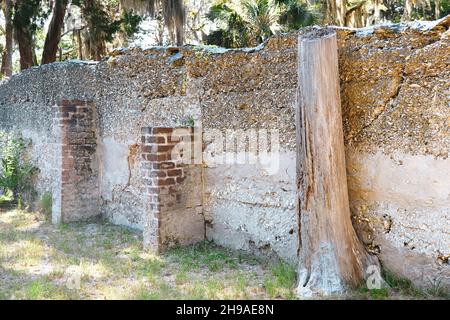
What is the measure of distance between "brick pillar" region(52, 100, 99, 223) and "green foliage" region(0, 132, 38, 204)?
1533 mm

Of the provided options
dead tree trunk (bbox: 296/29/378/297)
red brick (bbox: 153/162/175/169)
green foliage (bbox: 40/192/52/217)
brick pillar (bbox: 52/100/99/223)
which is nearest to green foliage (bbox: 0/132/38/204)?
green foliage (bbox: 40/192/52/217)

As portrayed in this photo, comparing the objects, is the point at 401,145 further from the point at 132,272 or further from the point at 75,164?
the point at 75,164

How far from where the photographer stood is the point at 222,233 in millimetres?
5137

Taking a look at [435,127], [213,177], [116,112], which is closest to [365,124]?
[435,127]

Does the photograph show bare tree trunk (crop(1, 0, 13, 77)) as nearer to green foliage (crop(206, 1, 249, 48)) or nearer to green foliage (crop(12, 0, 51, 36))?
green foliage (crop(12, 0, 51, 36))

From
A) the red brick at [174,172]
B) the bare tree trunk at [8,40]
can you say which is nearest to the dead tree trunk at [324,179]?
the red brick at [174,172]

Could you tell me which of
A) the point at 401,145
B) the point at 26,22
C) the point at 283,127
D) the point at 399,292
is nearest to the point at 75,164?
the point at 283,127

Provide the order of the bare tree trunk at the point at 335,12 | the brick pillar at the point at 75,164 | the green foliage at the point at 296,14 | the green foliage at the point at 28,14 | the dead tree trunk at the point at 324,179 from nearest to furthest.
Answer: the dead tree trunk at the point at 324,179, the brick pillar at the point at 75,164, the green foliage at the point at 28,14, the green foliage at the point at 296,14, the bare tree trunk at the point at 335,12

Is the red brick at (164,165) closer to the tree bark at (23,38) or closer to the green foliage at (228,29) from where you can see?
the tree bark at (23,38)

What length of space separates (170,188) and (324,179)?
187 cm

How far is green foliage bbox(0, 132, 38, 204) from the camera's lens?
7879 millimetres

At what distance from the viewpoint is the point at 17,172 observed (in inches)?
318

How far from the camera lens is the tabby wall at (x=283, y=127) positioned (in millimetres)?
3561

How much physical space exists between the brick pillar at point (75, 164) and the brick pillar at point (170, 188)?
1.91 metres
